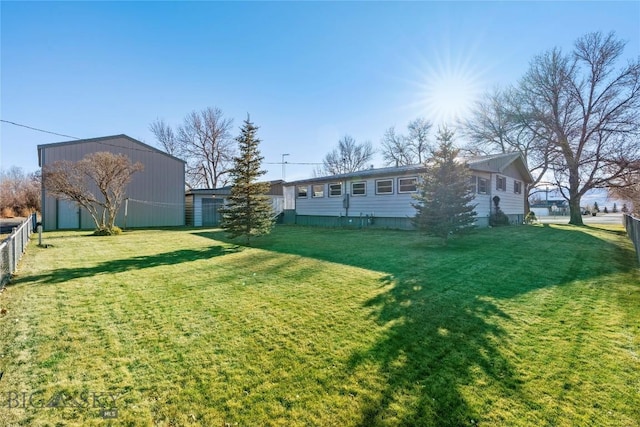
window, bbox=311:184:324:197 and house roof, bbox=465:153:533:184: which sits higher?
house roof, bbox=465:153:533:184

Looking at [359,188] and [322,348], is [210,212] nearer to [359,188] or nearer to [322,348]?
[359,188]

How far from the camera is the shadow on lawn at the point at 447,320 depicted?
7.74 feet

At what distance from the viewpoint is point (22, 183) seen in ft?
117

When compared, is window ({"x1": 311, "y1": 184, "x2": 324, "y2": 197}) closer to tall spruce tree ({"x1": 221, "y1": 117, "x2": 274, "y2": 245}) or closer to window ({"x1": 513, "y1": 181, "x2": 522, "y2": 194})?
tall spruce tree ({"x1": 221, "y1": 117, "x2": 274, "y2": 245})

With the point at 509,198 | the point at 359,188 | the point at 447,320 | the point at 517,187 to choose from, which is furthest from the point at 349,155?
the point at 447,320

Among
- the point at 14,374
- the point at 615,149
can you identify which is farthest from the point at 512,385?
the point at 615,149

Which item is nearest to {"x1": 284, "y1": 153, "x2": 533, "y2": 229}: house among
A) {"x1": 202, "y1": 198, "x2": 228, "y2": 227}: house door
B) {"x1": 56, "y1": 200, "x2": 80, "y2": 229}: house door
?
{"x1": 202, "y1": 198, "x2": 228, "y2": 227}: house door

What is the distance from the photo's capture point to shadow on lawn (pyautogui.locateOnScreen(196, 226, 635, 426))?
Answer: 7.74 feet

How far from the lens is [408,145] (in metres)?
36.8

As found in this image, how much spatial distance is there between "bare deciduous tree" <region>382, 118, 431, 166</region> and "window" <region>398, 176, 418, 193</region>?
810 inches

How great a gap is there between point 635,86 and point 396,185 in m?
17.2

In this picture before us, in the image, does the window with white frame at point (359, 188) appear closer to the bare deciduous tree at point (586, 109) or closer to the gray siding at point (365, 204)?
the gray siding at point (365, 204)

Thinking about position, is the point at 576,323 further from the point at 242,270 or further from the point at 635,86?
the point at 635,86

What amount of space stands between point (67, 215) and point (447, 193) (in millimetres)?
20314
